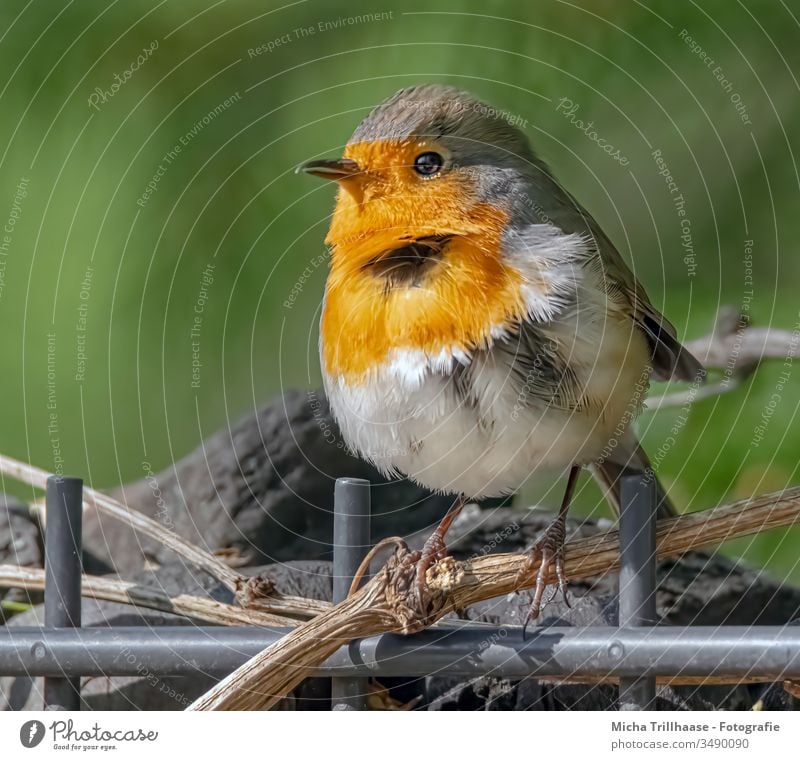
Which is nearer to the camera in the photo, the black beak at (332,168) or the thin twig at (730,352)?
the black beak at (332,168)

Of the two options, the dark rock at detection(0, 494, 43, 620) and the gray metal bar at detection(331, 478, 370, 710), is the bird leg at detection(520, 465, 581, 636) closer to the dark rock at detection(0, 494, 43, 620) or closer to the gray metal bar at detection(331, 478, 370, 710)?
the gray metal bar at detection(331, 478, 370, 710)

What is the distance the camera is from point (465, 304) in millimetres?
1157

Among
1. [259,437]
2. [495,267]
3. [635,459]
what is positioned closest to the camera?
[495,267]

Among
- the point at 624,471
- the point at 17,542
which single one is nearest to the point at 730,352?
the point at 624,471

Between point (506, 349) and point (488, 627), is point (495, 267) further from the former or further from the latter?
point (488, 627)

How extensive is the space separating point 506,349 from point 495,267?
0.27ft

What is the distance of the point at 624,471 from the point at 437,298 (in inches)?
17.4

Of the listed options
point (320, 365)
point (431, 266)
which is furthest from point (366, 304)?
point (320, 365)

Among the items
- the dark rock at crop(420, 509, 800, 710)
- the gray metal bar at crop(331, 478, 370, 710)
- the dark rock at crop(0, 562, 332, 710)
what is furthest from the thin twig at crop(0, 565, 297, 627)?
the dark rock at crop(420, 509, 800, 710)

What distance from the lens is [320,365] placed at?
1361 mm

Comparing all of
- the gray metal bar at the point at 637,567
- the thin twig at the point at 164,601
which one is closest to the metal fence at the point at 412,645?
the gray metal bar at the point at 637,567

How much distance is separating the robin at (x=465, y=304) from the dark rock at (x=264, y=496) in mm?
290

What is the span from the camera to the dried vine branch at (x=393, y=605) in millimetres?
1074

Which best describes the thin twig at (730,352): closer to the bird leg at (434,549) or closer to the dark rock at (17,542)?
the bird leg at (434,549)
